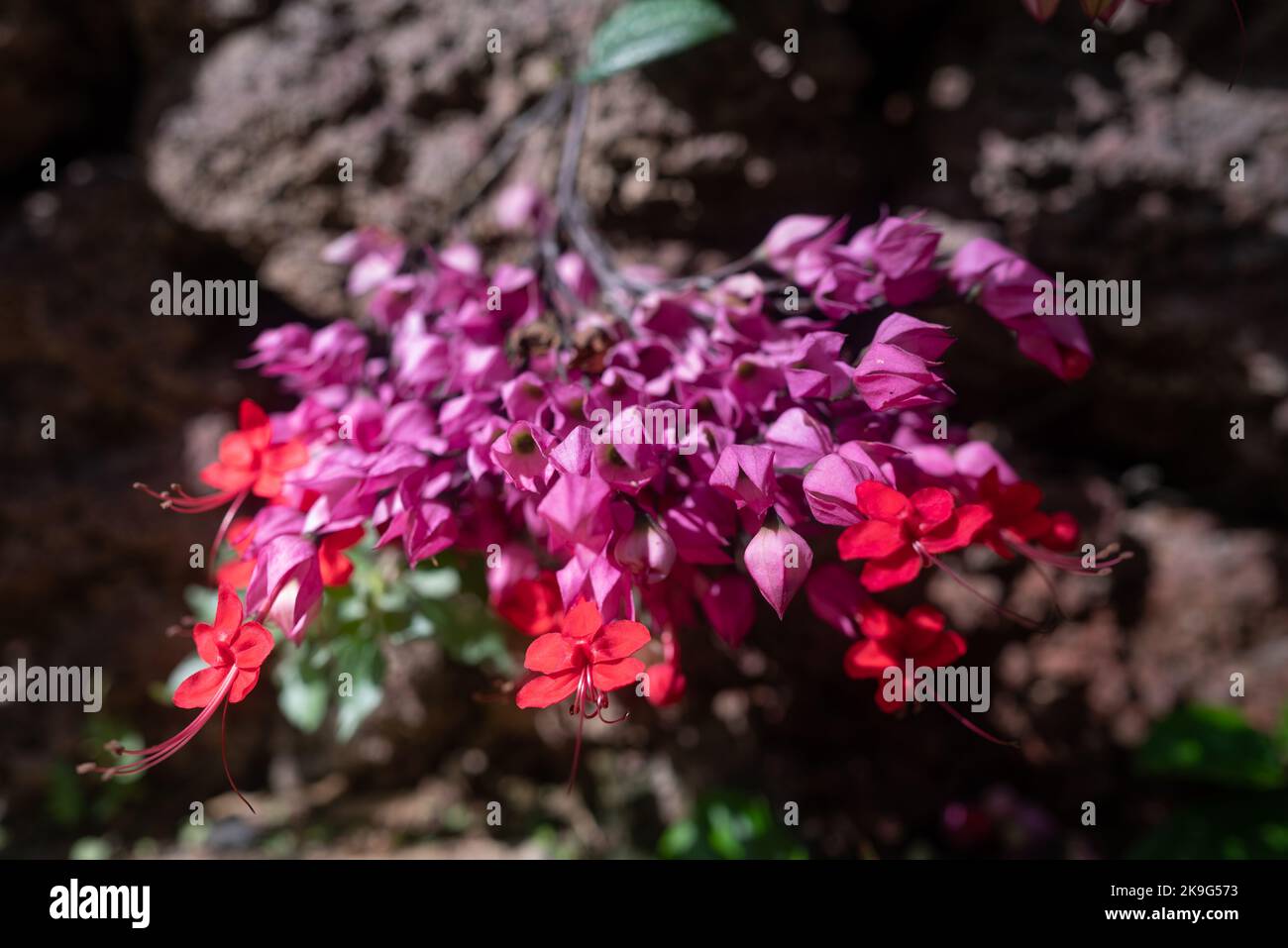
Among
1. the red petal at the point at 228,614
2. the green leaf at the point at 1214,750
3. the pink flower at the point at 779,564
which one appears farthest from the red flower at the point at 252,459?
the green leaf at the point at 1214,750

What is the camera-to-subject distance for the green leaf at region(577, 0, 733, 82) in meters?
1.12

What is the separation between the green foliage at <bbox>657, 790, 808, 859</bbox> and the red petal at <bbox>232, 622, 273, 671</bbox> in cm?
96

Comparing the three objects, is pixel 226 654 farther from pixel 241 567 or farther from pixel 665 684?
pixel 665 684

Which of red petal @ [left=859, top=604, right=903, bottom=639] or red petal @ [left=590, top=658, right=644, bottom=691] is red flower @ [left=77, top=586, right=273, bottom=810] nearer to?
red petal @ [left=590, top=658, right=644, bottom=691]

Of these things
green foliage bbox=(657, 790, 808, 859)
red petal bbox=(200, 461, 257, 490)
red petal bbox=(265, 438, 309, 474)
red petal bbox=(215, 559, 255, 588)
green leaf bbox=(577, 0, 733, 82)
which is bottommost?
green foliage bbox=(657, 790, 808, 859)

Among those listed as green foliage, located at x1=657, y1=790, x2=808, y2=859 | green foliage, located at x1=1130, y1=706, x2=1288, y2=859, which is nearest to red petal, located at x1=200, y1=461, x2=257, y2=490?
green foliage, located at x1=657, y1=790, x2=808, y2=859

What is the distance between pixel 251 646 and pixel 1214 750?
1508 millimetres

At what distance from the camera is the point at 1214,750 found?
1377 millimetres

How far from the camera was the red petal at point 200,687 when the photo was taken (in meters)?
0.74

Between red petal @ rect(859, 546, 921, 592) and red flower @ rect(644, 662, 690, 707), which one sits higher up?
red petal @ rect(859, 546, 921, 592)

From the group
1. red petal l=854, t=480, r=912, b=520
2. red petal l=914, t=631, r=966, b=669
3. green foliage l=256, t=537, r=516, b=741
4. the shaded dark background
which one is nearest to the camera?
red petal l=854, t=480, r=912, b=520

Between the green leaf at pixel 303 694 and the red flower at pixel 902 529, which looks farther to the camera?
the green leaf at pixel 303 694

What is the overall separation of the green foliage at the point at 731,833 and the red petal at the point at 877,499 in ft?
3.01

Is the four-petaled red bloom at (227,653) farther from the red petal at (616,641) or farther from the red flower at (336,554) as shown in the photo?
the red petal at (616,641)
